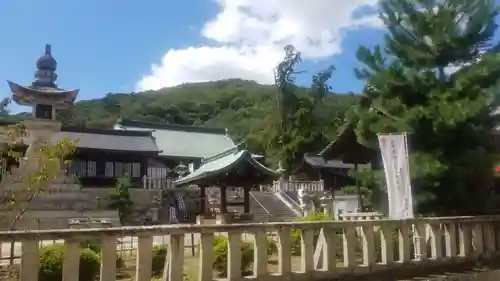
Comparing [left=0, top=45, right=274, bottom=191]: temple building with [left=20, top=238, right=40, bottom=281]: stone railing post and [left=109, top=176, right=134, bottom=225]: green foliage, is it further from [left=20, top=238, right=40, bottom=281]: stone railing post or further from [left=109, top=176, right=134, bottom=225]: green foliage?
[left=20, top=238, right=40, bottom=281]: stone railing post

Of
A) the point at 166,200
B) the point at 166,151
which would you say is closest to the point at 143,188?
the point at 166,200

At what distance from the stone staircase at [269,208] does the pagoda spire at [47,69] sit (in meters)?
16.3

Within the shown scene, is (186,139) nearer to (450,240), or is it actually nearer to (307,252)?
(450,240)

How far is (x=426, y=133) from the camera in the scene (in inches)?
523

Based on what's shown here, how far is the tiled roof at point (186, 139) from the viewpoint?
162 feet

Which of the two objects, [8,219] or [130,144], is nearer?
[8,219]

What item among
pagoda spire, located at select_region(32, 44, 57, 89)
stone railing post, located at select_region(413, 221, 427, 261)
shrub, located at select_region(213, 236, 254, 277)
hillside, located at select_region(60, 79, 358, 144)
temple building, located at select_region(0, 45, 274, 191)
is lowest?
shrub, located at select_region(213, 236, 254, 277)

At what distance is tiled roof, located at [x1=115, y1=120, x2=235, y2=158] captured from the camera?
4950cm

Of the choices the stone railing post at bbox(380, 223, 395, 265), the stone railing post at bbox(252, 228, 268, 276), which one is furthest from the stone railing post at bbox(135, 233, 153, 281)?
the stone railing post at bbox(380, 223, 395, 265)

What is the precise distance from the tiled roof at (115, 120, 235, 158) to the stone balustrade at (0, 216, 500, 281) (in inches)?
1489

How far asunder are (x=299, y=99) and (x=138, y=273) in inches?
1994

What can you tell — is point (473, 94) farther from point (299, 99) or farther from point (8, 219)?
point (299, 99)

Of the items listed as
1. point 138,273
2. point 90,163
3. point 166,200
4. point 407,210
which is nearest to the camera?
point 138,273

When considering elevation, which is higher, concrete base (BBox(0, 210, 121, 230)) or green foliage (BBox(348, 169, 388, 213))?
green foliage (BBox(348, 169, 388, 213))
